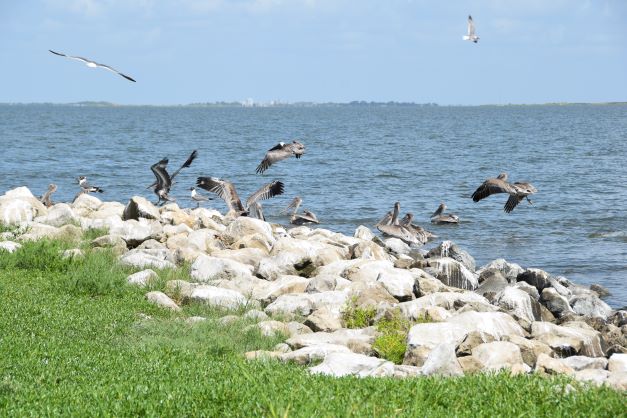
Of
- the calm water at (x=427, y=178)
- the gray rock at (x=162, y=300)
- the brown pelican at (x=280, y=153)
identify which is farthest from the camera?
the calm water at (x=427, y=178)

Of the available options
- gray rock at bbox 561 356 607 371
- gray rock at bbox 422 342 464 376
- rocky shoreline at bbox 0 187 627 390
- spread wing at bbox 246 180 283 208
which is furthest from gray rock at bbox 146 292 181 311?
spread wing at bbox 246 180 283 208

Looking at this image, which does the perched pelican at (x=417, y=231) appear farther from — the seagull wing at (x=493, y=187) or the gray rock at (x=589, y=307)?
the gray rock at (x=589, y=307)

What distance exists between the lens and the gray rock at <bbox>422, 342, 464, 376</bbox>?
8711 millimetres

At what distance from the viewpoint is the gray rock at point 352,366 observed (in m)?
8.58

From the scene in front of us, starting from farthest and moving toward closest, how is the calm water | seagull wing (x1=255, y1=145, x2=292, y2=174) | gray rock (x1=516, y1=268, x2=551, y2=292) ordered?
the calm water, seagull wing (x1=255, y1=145, x2=292, y2=174), gray rock (x1=516, y1=268, x2=551, y2=292)

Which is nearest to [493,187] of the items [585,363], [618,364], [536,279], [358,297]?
[536,279]

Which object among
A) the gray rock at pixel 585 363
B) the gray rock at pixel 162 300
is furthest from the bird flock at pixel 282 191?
the gray rock at pixel 585 363

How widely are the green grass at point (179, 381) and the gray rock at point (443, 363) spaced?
85cm

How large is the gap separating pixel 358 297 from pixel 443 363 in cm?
361

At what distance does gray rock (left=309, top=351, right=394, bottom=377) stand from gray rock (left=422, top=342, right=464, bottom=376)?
35cm

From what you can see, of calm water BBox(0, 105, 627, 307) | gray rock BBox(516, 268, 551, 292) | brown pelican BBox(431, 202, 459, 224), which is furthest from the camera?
brown pelican BBox(431, 202, 459, 224)

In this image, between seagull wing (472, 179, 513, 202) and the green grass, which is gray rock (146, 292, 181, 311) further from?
seagull wing (472, 179, 513, 202)

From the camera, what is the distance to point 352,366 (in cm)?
870

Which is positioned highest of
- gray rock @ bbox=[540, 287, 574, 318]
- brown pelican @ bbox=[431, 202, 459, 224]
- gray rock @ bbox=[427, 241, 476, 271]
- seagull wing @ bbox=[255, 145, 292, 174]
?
seagull wing @ bbox=[255, 145, 292, 174]
